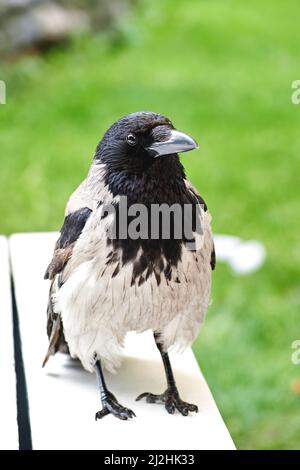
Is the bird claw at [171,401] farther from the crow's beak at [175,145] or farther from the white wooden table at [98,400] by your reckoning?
the crow's beak at [175,145]

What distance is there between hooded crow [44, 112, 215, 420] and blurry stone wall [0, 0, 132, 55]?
2.74 meters

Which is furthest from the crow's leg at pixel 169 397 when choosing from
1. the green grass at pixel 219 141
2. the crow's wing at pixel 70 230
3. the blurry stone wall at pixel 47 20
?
the blurry stone wall at pixel 47 20

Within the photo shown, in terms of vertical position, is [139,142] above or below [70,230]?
above

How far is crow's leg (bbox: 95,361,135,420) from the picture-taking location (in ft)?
4.05

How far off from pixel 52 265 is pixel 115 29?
303 cm

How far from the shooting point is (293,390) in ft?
7.04

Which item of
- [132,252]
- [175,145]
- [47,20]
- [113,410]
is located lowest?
[113,410]

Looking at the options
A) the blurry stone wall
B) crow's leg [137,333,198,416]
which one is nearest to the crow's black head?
crow's leg [137,333,198,416]

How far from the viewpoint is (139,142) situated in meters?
1.08

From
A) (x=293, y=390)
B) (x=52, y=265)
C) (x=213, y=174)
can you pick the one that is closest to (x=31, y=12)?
(x=213, y=174)

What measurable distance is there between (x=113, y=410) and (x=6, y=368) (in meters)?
0.21

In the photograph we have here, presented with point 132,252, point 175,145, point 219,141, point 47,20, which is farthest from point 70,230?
point 47,20

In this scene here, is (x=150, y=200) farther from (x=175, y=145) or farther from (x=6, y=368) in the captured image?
(x=6, y=368)

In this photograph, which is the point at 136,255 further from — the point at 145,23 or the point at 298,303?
the point at 145,23
